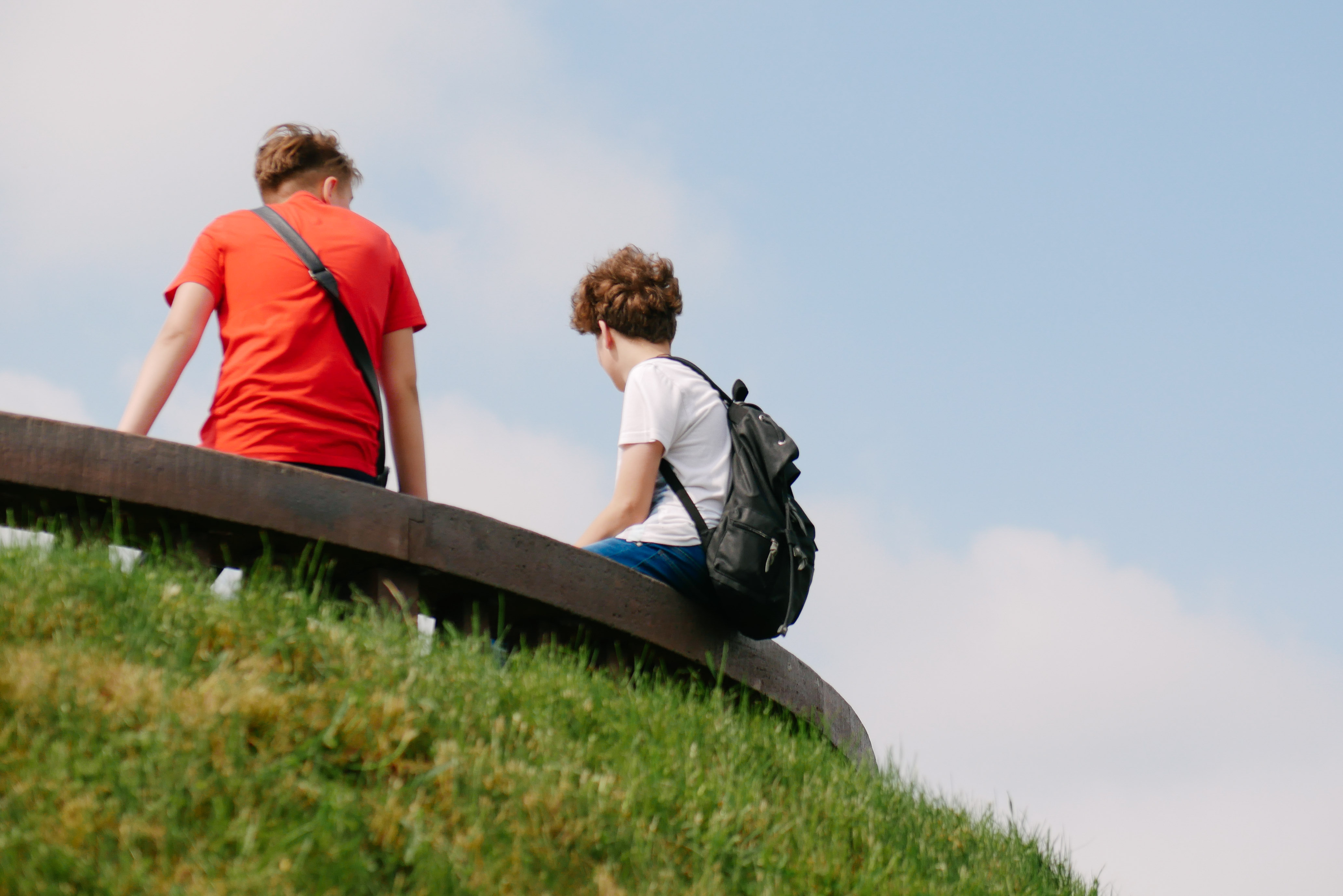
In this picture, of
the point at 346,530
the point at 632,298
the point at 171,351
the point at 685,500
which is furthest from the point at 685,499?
the point at 171,351

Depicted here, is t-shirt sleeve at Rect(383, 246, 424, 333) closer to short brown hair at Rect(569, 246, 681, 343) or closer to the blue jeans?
short brown hair at Rect(569, 246, 681, 343)

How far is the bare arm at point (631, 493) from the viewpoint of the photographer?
4.29 metres

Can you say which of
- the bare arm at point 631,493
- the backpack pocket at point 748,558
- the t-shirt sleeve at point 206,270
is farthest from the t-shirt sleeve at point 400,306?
the backpack pocket at point 748,558

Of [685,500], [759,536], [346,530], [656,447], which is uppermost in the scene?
[656,447]

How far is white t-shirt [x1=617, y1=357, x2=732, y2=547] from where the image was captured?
170 inches

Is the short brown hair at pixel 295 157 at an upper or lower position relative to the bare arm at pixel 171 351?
upper

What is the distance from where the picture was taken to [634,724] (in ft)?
10.9

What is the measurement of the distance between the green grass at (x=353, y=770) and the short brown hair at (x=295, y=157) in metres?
1.66

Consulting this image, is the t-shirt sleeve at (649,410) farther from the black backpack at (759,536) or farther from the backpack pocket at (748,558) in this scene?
the backpack pocket at (748,558)

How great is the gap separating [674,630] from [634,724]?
2.93ft

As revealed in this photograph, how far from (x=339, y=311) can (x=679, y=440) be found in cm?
121

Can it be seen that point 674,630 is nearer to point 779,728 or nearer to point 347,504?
point 779,728

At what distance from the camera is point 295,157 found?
4.49 meters

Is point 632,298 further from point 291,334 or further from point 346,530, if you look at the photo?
point 346,530
